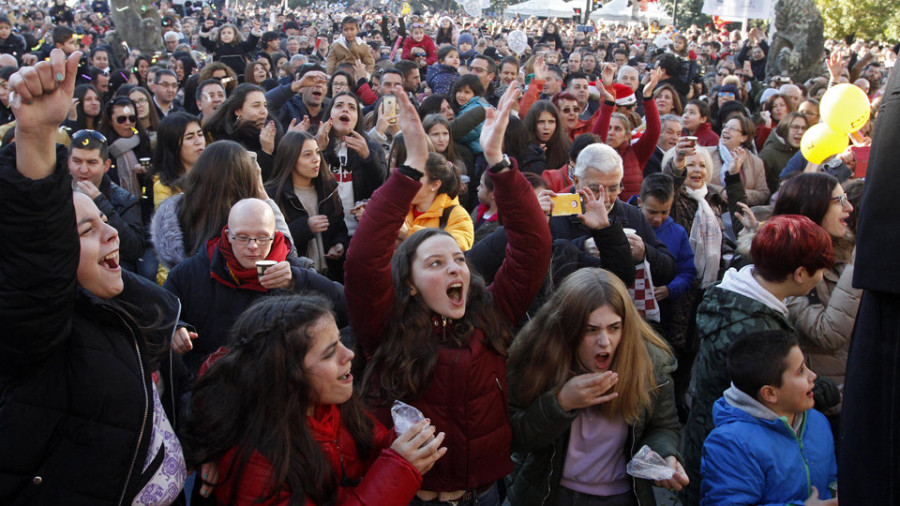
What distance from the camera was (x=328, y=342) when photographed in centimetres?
225

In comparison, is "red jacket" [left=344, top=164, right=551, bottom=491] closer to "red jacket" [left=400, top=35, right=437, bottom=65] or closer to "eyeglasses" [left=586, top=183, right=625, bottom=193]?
"eyeglasses" [left=586, top=183, right=625, bottom=193]

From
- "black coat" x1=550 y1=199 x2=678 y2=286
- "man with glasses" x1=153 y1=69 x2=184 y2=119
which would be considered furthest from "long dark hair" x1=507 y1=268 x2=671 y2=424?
"man with glasses" x1=153 y1=69 x2=184 y2=119

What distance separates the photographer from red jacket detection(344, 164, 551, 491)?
2490mm

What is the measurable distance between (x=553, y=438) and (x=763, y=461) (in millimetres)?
747

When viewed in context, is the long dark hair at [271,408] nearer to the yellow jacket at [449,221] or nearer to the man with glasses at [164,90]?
the yellow jacket at [449,221]

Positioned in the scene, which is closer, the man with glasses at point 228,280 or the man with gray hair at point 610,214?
the man with glasses at point 228,280

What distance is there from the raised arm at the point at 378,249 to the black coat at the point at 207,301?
0.67m

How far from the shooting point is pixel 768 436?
260cm

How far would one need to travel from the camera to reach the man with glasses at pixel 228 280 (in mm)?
3145

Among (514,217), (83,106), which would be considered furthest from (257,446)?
(83,106)

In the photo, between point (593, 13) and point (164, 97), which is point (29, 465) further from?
point (593, 13)

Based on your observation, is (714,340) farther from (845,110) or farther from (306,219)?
(845,110)

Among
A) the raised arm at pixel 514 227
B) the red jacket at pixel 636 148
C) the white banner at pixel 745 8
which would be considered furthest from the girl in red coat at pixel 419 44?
the raised arm at pixel 514 227

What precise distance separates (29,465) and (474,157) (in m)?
5.21
